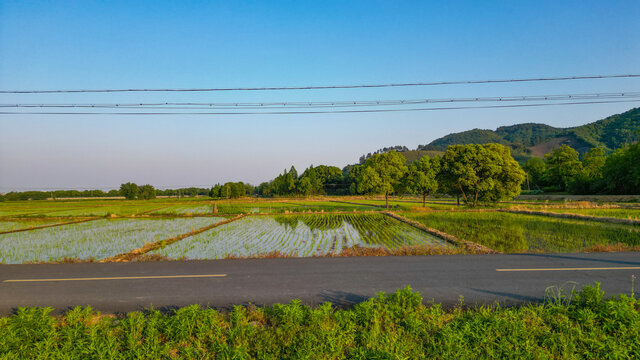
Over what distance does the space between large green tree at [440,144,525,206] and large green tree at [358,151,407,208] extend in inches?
276

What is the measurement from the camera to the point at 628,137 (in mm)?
192375

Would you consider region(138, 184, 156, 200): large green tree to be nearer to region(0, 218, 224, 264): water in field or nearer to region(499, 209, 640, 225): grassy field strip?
region(0, 218, 224, 264): water in field

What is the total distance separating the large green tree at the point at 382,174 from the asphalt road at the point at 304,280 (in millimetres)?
28919

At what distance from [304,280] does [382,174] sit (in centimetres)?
3471

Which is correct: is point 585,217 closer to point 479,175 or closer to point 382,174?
point 479,175

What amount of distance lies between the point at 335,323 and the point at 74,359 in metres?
4.13

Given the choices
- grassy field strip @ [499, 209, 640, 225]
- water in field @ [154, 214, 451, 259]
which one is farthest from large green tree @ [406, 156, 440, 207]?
water in field @ [154, 214, 451, 259]

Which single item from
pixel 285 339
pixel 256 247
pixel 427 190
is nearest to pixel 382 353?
pixel 285 339

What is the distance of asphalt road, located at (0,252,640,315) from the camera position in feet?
23.5

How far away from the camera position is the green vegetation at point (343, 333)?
4805mm

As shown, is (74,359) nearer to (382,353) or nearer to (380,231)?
(382,353)

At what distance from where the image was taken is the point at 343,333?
207 inches

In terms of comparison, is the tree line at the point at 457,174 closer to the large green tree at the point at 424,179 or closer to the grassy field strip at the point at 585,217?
the large green tree at the point at 424,179

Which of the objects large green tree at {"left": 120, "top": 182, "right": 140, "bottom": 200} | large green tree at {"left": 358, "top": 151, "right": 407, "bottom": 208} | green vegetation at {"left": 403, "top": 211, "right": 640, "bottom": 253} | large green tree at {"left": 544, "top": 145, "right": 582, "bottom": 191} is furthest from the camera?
large green tree at {"left": 120, "top": 182, "right": 140, "bottom": 200}
